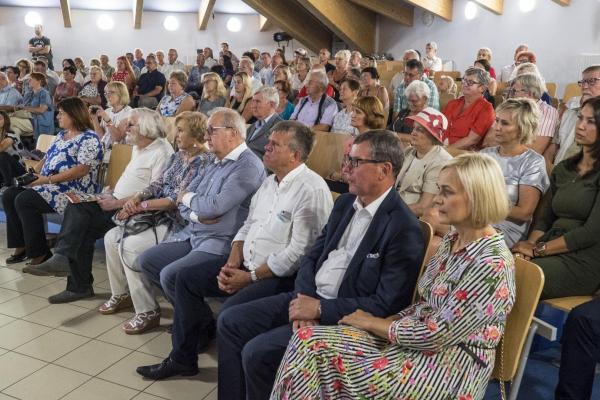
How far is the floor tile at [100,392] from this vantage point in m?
2.40

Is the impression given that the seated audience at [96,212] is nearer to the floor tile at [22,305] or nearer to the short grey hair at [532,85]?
the floor tile at [22,305]

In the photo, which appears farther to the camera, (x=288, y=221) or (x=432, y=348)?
(x=288, y=221)

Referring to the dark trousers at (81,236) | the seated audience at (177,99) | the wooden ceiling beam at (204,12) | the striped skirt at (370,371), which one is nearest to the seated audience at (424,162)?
the striped skirt at (370,371)

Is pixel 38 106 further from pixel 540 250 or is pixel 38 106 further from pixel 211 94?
pixel 540 250

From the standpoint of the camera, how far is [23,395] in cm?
241

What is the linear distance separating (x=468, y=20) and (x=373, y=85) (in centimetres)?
526

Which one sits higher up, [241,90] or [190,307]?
[241,90]

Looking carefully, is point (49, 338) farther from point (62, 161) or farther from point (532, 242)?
point (532, 242)

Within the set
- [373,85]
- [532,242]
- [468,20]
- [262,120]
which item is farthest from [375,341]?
[468,20]

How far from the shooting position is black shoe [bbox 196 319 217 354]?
2.81 meters

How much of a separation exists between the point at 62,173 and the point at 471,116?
270 cm

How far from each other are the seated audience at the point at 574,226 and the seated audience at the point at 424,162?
0.50m

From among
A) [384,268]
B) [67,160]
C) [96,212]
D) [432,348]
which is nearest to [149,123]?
[96,212]

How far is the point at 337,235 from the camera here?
6.75 ft
